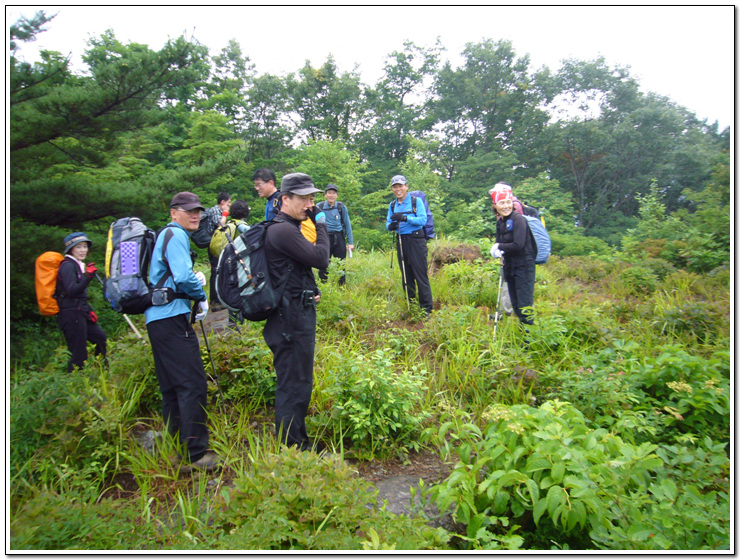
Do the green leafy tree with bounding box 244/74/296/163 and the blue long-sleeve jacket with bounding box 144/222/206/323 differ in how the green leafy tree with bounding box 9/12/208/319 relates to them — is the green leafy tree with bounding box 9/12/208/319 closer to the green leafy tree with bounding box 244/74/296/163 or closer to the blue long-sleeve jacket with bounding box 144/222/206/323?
the blue long-sleeve jacket with bounding box 144/222/206/323

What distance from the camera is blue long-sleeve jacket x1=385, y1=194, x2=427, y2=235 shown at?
624 cm

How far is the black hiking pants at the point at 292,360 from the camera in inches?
126

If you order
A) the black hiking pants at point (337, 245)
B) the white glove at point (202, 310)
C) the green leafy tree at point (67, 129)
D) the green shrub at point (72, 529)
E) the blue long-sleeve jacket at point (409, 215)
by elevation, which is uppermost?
the green leafy tree at point (67, 129)

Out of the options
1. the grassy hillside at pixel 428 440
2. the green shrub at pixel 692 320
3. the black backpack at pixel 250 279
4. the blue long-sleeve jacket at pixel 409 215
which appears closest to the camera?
the grassy hillside at pixel 428 440

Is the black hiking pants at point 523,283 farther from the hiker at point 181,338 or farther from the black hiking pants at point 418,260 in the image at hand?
the hiker at point 181,338

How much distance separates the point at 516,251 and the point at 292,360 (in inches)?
141

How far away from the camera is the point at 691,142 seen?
23.3 m

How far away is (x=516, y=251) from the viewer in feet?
18.4

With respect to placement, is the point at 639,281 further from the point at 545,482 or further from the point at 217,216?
the point at 217,216

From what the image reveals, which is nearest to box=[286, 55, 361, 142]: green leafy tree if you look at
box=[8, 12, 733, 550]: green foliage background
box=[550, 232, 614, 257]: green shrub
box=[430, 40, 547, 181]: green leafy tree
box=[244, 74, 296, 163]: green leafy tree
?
box=[244, 74, 296, 163]: green leafy tree

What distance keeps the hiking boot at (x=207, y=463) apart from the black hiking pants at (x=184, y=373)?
0.12ft

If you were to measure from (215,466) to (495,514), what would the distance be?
2108mm

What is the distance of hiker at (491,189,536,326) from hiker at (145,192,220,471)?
3834 millimetres

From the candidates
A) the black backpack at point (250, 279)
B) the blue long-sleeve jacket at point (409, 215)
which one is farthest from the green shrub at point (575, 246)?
the black backpack at point (250, 279)
